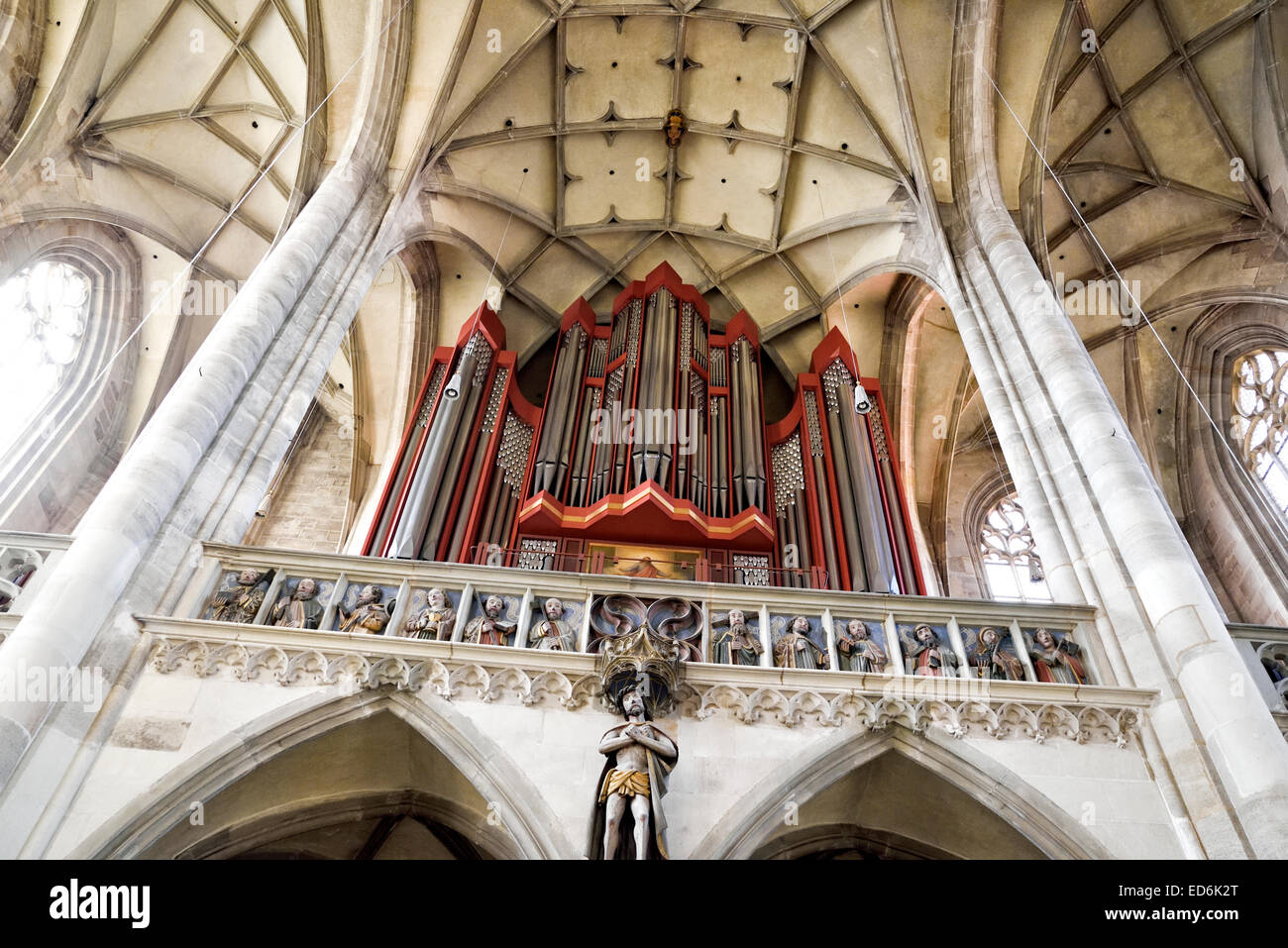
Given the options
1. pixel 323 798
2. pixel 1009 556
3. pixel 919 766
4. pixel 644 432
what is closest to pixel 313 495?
pixel 644 432

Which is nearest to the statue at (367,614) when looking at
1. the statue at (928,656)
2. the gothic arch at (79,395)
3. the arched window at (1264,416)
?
the statue at (928,656)

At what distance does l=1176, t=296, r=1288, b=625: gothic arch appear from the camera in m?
12.2

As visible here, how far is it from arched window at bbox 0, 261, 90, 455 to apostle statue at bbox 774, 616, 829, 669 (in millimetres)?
9664

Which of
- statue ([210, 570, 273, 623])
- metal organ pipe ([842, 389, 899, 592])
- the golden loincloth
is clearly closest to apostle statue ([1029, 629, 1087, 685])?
metal organ pipe ([842, 389, 899, 592])

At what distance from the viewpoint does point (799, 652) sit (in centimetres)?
700

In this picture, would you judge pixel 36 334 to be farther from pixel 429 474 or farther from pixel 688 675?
pixel 688 675

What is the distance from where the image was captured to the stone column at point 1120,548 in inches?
219

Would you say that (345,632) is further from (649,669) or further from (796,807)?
(796,807)

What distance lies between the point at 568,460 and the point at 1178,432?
9168 millimetres

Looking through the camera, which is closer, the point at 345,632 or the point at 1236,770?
the point at 1236,770

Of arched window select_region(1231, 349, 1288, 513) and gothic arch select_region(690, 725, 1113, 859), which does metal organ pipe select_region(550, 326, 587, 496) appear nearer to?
gothic arch select_region(690, 725, 1113, 859)

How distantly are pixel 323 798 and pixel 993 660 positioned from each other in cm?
484
